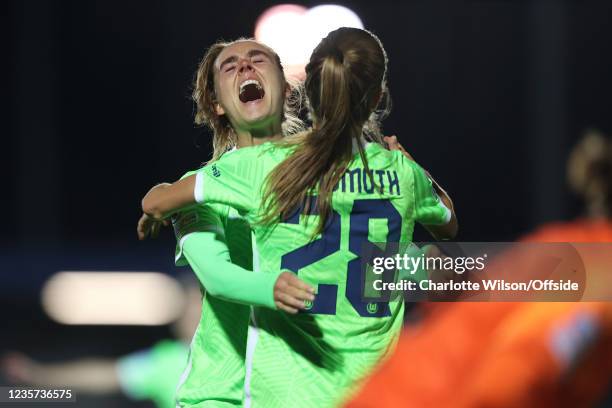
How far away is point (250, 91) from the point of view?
10.6 feet

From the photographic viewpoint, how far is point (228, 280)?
8.86 ft

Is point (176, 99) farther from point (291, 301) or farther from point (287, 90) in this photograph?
point (291, 301)

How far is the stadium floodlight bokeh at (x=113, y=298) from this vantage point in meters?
9.73

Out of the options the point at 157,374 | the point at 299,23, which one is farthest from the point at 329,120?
the point at 299,23

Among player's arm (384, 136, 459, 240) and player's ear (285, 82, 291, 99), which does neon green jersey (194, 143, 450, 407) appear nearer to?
player's arm (384, 136, 459, 240)

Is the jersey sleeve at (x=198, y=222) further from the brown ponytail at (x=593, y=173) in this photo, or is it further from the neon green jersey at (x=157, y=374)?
the brown ponytail at (x=593, y=173)

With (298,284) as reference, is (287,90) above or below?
above

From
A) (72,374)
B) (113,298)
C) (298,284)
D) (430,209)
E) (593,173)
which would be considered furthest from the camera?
(113,298)

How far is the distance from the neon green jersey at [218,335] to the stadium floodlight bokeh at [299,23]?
5.96 meters

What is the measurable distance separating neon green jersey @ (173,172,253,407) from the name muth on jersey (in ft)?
1.24

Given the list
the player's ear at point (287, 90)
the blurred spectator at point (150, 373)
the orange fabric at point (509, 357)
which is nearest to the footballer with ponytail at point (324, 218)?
the player's ear at point (287, 90)

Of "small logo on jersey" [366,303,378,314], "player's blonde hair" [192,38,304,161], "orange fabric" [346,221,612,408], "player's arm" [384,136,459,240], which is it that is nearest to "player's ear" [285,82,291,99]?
"player's blonde hair" [192,38,304,161]

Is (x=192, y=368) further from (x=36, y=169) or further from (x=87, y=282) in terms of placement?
(x=36, y=169)

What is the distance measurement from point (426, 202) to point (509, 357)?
4.27 feet
